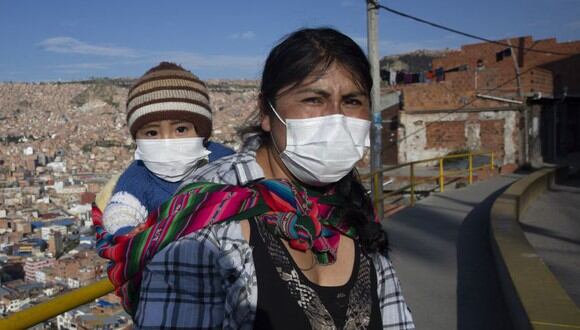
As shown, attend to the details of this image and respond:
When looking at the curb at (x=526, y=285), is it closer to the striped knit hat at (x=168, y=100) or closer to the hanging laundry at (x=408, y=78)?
the striped knit hat at (x=168, y=100)

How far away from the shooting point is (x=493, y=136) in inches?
775

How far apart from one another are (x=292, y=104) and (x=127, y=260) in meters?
0.58

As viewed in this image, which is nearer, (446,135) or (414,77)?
(446,135)

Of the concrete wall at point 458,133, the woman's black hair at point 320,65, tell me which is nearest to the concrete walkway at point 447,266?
the woman's black hair at point 320,65

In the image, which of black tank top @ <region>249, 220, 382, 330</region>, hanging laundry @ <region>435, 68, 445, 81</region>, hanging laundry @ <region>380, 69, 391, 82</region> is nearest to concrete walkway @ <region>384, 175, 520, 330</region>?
black tank top @ <region>249, 220, 382, 330</region>

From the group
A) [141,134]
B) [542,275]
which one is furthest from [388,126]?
[141,134]

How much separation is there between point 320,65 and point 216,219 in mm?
509

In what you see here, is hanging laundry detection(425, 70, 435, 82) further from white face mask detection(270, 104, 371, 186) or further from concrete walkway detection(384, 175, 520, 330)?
white face mask detection(270, 104, 371, 186)

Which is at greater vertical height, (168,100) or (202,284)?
(168,100)

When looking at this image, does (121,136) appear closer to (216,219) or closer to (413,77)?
(216,219)

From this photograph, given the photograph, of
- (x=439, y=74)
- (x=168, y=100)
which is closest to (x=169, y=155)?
(x=168, y=100)

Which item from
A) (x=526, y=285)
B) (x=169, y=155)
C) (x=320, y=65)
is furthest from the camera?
(x=526, y=285)

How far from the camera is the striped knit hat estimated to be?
228 centimetres

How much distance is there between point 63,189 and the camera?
779cm
